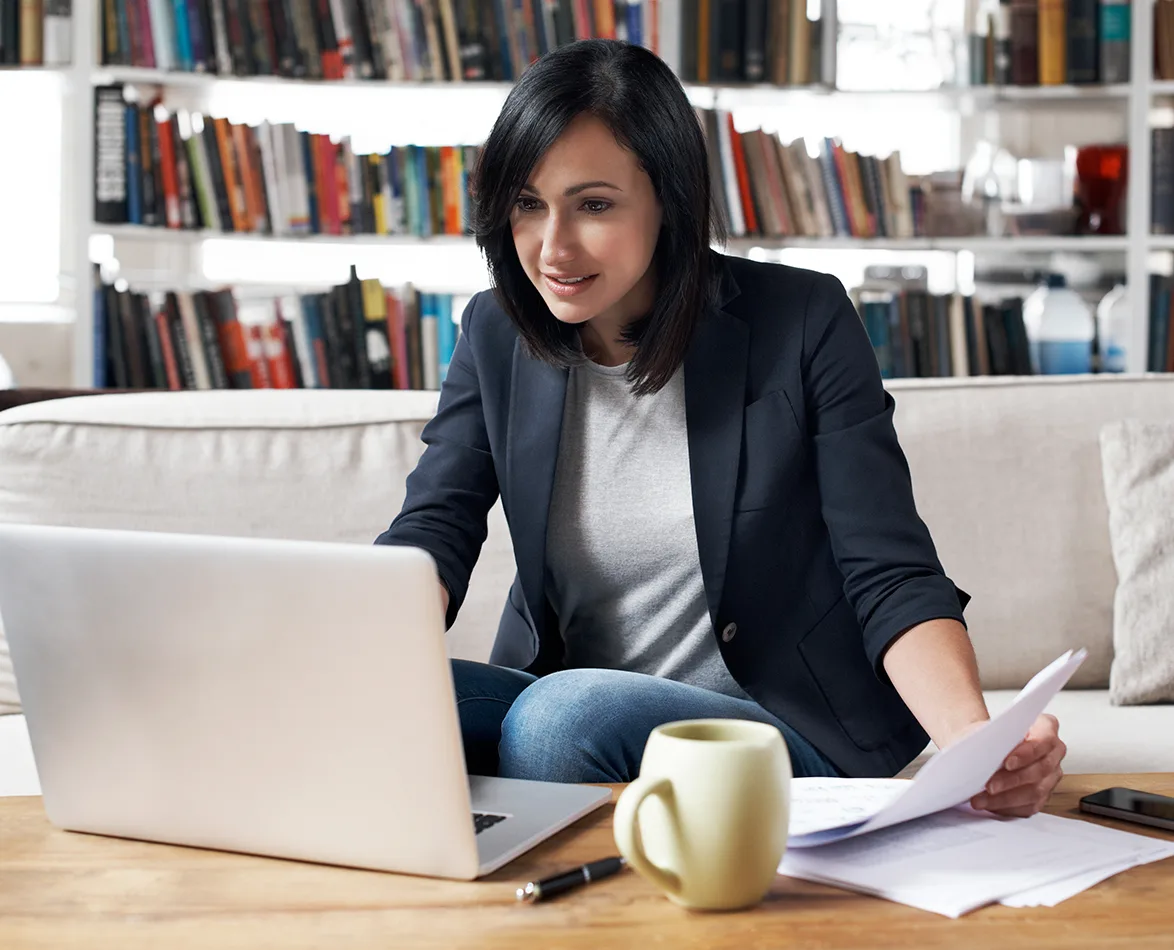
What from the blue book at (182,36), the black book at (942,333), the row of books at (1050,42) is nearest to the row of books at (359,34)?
the blue book at (182,36)

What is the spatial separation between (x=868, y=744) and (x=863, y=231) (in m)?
1.96

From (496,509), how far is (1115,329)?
1893 mm

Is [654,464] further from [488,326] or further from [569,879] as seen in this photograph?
[569,879]

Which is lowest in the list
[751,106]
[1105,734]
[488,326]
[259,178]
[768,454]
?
[1105,734]

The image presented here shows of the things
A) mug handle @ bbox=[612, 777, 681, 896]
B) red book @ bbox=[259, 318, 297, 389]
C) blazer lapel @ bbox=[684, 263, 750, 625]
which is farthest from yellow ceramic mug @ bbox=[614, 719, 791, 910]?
red book @ bbox=[259, 318, 297, 389]

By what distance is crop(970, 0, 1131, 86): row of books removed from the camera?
3076mm

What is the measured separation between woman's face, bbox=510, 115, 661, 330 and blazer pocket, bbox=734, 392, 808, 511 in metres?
0.18

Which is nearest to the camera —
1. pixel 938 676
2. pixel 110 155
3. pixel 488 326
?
pixel 938 676

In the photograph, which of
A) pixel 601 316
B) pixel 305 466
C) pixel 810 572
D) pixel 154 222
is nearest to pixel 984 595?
pixel 810 572

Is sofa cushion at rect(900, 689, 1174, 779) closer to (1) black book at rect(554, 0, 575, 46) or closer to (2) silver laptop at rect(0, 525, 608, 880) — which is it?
(2) silver laptop at rect(0, 525, 608, 880)

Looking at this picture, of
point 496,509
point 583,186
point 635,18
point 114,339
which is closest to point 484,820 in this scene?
point 583,186

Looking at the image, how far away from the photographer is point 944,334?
3.06 metres

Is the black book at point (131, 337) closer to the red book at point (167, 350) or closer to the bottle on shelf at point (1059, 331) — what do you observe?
the red book at point (167, 350)

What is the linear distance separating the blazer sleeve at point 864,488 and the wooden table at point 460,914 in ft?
1.29
